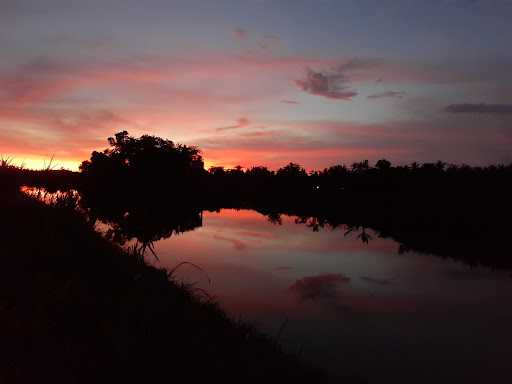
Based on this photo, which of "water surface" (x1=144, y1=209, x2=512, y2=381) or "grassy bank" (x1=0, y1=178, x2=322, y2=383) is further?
"water surface" (x1=144, y1=209, x2=512, y2=381)

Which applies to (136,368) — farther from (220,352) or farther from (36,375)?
(220,352)

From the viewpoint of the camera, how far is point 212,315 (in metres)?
11.0

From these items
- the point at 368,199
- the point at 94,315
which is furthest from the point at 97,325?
the point at 368,199

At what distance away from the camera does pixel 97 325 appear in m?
6.80

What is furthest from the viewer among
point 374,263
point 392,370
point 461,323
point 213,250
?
point 213,250

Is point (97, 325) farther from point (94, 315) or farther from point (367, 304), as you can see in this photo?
point (367, 304)

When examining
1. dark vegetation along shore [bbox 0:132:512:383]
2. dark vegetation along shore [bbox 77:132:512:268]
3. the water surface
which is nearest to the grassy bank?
dark vegetation along shore [bbox 0:132:512:383]

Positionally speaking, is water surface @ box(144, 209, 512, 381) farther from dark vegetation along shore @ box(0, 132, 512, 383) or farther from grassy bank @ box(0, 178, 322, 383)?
grassy bank @ box(0, 178, 322, 383)

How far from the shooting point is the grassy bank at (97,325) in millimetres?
5695

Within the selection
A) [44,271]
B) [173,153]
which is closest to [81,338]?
[44,271]

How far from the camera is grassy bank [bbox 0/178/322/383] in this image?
570 cm

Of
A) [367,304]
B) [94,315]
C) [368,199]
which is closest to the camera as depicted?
[94,315]

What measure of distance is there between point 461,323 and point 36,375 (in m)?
17.8

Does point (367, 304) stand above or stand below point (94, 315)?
below
